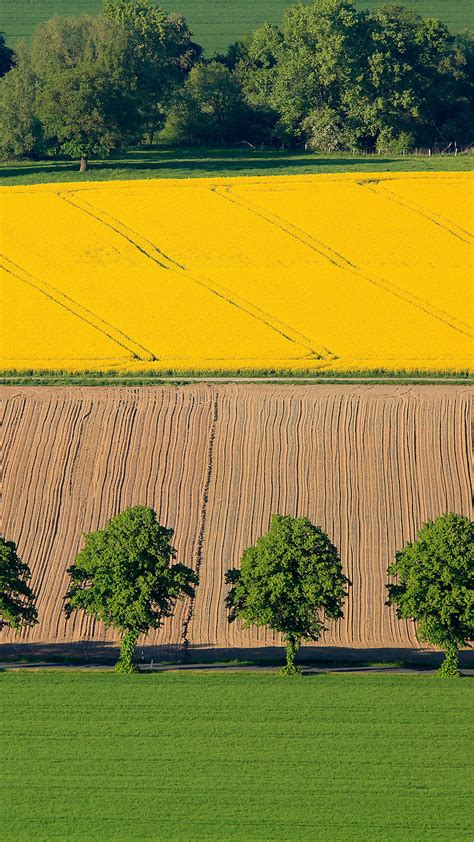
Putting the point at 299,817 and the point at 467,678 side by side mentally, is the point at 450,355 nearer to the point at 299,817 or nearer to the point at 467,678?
the point at 467,678

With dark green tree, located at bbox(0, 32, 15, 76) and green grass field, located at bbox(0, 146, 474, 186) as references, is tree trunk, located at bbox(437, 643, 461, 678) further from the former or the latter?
dark green tree, located at bbox(0, 32, 15, 76)

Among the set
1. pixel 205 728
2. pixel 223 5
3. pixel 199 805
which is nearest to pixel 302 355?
pixel 205 728


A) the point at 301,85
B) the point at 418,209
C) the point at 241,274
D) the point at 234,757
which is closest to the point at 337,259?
the point at 241,274

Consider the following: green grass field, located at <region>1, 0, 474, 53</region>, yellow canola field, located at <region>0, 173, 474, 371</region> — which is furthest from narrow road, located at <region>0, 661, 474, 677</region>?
green grass field, located at <region>1, 0, 474, 53</region>

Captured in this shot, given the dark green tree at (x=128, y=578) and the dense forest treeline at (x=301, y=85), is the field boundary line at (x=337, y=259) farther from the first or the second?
the dark green tree at (x=128, y=578)

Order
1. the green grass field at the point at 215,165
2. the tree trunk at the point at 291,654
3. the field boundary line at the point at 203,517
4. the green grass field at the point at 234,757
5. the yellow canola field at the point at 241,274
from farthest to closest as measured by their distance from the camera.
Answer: the green grass field at the point at 215,165 → the yellow canola field at the point at 241,274 → the field boundary line at the point at 203,517 → the tree trunk at the point at 291,654 → the green grass field at the point at 234,757

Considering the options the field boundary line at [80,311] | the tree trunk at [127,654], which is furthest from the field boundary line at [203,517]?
the field boundary line at [80,311]

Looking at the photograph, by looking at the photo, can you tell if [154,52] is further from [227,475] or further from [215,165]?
[227,475]

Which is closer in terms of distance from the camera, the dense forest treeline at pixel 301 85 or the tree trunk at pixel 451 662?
the tree trunk at pixel 451 662
